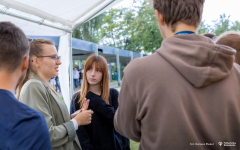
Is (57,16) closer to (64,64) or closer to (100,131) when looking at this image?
(64,64)

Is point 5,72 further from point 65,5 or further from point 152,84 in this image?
point 65,5

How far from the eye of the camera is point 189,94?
30.3 inches

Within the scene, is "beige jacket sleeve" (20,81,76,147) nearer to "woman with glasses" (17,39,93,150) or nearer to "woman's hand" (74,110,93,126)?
"woman with glasses" (17,39,93,150)

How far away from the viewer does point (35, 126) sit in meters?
0.80

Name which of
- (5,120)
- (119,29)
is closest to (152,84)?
(5,120)

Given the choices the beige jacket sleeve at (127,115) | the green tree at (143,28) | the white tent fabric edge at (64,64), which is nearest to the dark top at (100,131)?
the beige jacket sleeve at (127,115)

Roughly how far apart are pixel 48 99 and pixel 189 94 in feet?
4.11

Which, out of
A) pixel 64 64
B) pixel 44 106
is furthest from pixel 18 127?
pixel 64 64

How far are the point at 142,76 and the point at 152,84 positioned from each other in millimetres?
61

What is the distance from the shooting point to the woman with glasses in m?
1.42

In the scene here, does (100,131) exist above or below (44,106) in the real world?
below

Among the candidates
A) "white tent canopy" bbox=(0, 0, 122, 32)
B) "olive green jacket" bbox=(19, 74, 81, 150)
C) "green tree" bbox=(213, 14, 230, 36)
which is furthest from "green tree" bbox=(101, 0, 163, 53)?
"olive green jacket" bbox=(19, 74, 81, 150)

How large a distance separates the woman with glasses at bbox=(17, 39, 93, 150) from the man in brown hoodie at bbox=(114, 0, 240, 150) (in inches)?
36.7

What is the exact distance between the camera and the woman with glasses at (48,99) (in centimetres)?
142
